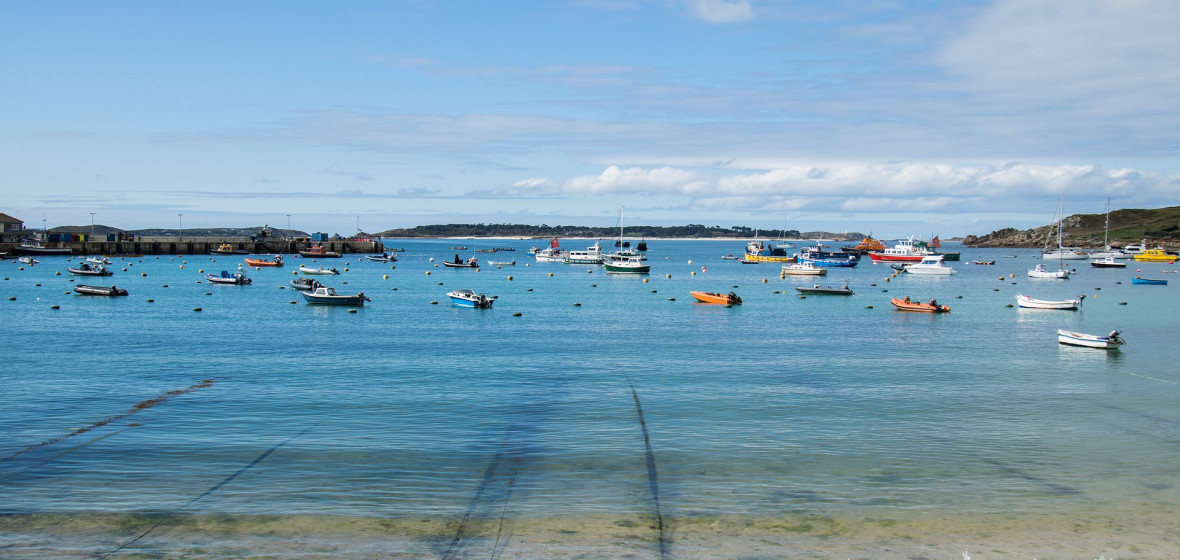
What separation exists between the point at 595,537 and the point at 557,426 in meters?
12.5


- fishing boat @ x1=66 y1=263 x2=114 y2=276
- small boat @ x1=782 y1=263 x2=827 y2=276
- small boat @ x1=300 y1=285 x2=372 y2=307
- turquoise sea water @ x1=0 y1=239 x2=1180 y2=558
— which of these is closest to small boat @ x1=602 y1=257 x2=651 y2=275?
small boat @ x1=782 y1=263 x2=827 y2=276

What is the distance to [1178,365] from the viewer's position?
161 ft

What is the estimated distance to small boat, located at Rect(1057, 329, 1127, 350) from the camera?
178ft

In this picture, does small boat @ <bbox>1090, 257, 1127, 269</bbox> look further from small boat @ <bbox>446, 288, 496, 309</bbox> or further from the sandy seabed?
the sandy seabed

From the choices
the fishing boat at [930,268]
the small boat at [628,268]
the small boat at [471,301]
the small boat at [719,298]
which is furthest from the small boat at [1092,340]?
the fishing boat at [930,268]

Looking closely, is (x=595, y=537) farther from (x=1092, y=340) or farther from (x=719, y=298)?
(x=719, y=298)

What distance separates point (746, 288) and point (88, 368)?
91.8m

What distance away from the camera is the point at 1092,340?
55344mm

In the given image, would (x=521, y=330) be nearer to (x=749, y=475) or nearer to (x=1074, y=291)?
(x=749, y=475)

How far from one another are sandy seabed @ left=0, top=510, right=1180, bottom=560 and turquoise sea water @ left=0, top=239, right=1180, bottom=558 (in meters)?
0.16

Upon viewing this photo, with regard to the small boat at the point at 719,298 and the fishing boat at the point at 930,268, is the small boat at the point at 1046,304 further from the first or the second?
the fishing boat at the point at 930,268

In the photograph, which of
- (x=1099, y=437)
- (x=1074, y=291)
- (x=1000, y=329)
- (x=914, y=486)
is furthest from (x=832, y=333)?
(x=1074, y=291)

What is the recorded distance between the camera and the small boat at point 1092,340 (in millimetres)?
54247

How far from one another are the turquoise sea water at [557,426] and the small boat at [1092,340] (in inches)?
31.3
